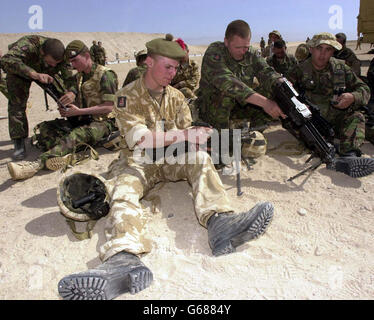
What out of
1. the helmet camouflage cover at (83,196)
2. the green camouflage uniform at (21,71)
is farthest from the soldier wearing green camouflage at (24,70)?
the helmet camouflage cover at (83,196)

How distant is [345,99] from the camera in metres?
3.89

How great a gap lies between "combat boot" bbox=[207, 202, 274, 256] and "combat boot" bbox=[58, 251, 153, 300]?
0.53 m

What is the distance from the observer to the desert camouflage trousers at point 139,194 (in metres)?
2.21

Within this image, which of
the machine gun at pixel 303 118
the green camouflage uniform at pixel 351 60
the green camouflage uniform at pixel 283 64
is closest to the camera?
the machine gun at pixel 303 118

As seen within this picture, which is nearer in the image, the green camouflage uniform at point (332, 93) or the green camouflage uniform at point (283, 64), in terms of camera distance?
the green camouflage uniform at point (332, 93)

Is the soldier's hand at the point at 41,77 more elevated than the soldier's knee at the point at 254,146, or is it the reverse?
the soldier's hand at the point at 41,77

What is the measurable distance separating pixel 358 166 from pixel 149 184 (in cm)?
226

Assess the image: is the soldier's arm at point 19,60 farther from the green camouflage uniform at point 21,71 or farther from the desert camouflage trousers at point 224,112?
the desert camouflage trousers at point 224,112

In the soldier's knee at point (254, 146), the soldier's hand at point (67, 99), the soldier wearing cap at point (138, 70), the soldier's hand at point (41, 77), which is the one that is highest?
the soldier wearing cap at point (138, 70)

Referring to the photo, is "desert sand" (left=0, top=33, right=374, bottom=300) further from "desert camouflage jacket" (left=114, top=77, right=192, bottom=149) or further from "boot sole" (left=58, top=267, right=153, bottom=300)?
"desert camouflage jacket" (left=114, top=77, right=192, bottom=149)

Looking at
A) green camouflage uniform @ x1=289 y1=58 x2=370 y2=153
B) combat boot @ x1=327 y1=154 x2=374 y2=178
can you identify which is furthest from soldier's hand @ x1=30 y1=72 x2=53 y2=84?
combat boot @ x1=327 y1=154 x2=374 y2=178

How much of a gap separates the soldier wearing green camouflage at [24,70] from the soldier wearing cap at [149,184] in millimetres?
2123

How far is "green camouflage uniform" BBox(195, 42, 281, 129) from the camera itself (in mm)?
3691
